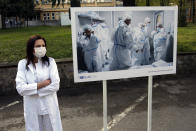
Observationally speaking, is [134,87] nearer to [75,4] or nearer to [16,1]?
[75,4]

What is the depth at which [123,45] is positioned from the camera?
3.23 meters

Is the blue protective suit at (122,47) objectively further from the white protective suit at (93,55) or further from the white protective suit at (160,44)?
the white protective suit at (160,44)

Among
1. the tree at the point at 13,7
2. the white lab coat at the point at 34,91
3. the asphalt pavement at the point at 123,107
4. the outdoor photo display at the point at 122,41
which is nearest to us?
the white lab coat at the point at 34,91

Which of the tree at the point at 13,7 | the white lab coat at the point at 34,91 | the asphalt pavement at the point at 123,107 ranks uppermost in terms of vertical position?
the tree at the point at 13,7

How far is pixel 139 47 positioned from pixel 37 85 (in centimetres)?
157

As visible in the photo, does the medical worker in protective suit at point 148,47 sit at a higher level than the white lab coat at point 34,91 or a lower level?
higher

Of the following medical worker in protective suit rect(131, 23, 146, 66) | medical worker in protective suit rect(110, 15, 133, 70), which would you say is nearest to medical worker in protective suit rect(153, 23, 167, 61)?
medical worker in protective suit rect(131, 23, 146, 66)

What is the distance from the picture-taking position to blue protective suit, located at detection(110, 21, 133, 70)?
10.4 ft

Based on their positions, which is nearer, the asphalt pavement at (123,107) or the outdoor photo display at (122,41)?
the outdoor photo display at (122,41)

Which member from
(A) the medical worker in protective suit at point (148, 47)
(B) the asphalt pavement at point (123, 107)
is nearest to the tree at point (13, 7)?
(B) the asphalt pavement at point (123, 107)

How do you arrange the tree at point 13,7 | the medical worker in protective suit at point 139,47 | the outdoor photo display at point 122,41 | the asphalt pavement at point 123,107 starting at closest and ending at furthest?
the outdoor photo display at point 122,41, the medical worker in protective suit at point 139,47, the asphalt pavement at point 123,107, the tree at point 13,7

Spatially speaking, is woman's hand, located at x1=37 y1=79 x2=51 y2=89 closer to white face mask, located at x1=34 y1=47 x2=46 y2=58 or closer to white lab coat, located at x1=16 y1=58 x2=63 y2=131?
white lab coat, located at x1=16 y1=58 x2=63 y2=131

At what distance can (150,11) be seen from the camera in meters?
3.23

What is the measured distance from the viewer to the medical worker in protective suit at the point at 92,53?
3.03 metres
